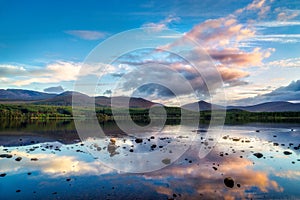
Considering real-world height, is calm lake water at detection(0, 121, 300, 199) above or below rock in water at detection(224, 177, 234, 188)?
below

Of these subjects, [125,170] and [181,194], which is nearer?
[181,194]

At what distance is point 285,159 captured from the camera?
72.0 feet

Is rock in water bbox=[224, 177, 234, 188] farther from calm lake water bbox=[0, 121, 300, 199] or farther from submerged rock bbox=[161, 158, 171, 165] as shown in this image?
submerged rock bbox=[161, 158, 171, 165]

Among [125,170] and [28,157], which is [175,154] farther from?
[28,157]

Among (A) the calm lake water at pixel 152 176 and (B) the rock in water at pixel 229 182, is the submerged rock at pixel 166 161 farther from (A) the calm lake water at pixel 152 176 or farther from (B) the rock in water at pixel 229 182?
(B) the rock in water at pixel 229 182

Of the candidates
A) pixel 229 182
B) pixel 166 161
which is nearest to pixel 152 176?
pixel 166 161

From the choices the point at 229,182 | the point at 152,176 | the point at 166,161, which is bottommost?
the point at 152,176

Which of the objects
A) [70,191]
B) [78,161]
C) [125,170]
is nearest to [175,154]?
[125,170]

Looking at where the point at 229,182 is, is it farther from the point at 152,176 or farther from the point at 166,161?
the point at 166,161

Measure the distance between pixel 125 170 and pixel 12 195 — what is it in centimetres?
721

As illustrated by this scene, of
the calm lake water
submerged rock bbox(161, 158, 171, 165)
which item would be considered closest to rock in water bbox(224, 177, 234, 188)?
the calm lake water

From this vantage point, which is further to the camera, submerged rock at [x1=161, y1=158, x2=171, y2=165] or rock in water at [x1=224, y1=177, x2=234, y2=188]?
submerged rock at [x1=161, y1=158, x2=171, y2=165]

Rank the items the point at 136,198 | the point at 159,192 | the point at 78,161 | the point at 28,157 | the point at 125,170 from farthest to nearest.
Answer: the point at 28,157, the point at 78,161, the point at 125,170, the point at 159,192, the point at 136,198

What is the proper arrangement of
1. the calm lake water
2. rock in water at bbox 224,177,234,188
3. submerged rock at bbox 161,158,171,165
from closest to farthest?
the calm lake water < rock in water at bbox 224,177,234,188 < submerged rock at bbox 161,158,171,165
